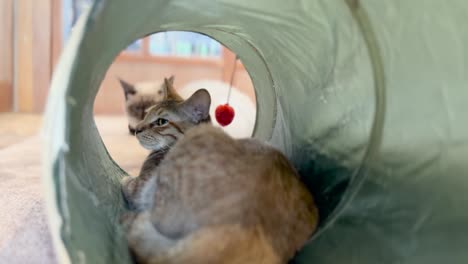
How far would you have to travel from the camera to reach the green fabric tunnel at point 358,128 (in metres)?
0.75

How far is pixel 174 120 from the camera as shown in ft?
4.88

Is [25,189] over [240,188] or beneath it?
beneath

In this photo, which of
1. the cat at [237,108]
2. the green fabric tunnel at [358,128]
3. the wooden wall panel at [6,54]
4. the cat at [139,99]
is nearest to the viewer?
the green fabric tunnel at [358,128]

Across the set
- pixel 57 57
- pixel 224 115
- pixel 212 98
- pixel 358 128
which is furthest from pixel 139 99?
pixel 358 128

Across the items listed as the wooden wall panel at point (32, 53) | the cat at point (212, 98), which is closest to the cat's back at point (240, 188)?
the cat at point (212, 98)

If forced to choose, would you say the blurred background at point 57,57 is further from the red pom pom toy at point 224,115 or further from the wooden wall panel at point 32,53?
the red pom pom toy at point 224,115

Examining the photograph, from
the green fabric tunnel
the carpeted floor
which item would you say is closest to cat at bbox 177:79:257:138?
the carpeted floor

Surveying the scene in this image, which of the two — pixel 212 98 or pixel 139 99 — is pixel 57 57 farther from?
pixel 212 98

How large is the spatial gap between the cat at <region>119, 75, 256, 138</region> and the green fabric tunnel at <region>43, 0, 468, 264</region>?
889mm

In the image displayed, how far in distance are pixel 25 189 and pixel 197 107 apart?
0.53 meters

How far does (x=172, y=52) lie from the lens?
4.13 metres

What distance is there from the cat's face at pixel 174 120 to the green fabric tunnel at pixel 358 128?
234 mm

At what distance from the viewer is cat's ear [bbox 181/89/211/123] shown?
4.83 ft

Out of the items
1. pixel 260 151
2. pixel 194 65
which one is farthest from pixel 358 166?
pixel 194 65
